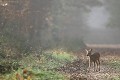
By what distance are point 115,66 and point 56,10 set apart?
19.2 m

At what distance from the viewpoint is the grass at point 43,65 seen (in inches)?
618

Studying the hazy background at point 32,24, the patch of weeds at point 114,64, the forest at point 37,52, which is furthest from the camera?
the hazy background at point 32,24

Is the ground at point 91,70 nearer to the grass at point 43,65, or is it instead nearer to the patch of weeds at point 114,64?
the patch of weeds at point 114,64

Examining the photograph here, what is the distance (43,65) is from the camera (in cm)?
1934

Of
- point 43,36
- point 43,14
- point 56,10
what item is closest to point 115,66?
point 43,14

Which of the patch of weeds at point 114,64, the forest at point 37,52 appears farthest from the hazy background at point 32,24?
the patch of weeds at point 114,64

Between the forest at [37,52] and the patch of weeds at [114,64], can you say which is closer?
the forest at [37,52]

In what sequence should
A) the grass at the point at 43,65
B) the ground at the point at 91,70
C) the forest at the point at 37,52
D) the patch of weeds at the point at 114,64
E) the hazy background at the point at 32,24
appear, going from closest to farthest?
the grass at the point at 43,65 < the forest at the point at 37,52 < the ground at the point at 91,70 < the patch of weeds at the point at 114,64 < the hazy background at the point at 32,24

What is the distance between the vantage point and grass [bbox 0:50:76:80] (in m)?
15.7

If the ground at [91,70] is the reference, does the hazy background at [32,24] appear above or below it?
above

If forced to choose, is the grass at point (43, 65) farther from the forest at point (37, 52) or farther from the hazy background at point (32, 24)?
the hazy background at point (32, 24)

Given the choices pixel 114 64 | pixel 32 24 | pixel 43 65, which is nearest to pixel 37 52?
pixel 43 65

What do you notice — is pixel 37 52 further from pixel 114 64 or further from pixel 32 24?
pixel 32 24

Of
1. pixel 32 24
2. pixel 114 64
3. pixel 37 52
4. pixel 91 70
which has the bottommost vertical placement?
Result: pixel 91 70
